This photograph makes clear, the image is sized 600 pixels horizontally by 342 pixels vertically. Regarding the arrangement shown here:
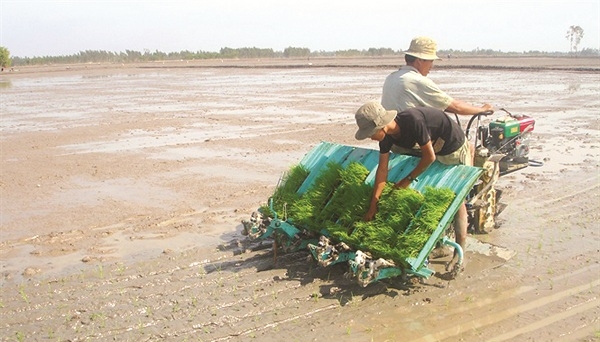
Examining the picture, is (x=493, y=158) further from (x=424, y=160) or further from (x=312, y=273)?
(x=312, y=273)

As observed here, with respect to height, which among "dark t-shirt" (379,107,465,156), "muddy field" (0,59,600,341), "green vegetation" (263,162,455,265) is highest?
"dark t-shirt" (379,107,465,156)

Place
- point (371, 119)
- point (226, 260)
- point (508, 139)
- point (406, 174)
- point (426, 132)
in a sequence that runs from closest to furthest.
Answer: point (371, 119) → point (426, 132) → point (406, 174) → point (226, 260) → point (508, 139)

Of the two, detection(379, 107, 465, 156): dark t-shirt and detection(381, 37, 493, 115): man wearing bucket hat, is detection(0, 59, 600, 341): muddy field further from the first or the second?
detection(381, 37, 493, 115): man wearing bucket hat

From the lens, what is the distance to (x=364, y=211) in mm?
5133

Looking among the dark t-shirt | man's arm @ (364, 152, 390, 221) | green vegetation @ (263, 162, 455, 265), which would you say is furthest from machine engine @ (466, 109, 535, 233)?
man's arm @ (364, 152, 390, 221)

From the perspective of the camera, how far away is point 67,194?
852cm

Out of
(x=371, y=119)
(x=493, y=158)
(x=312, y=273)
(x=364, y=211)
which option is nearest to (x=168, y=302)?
(x=312, y=273)

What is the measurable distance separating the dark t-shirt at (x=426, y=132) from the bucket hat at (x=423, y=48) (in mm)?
604

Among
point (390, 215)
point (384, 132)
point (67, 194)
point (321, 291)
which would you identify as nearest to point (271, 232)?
point (321, 291)

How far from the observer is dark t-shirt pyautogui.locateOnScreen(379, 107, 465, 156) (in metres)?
4.70

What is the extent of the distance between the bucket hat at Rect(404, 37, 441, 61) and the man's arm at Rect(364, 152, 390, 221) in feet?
3.56

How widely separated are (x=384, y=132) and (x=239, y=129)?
10.1 m

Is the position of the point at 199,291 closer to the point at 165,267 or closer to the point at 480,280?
the point at 165,267

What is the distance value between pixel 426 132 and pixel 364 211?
96cm
